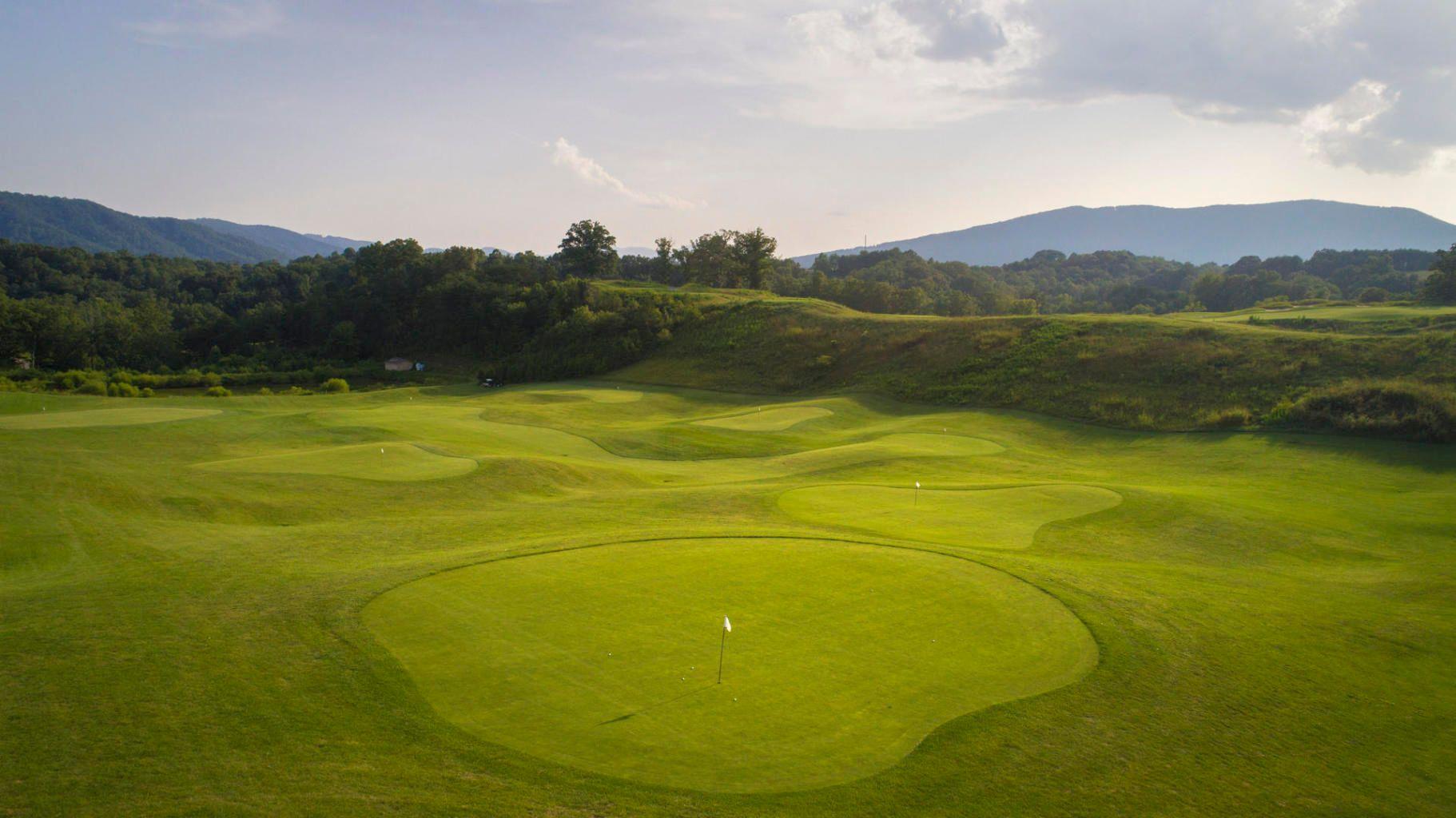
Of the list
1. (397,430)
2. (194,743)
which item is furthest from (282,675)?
(397,430)

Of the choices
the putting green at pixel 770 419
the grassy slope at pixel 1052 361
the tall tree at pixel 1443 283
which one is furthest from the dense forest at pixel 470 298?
the putting green at pixel 770 419

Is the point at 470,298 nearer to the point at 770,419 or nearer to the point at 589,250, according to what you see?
the point at 589,250

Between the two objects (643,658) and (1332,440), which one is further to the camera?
(1332,440)

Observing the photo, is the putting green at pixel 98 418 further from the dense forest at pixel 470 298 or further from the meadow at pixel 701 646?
the dense forest at pixel 470 298

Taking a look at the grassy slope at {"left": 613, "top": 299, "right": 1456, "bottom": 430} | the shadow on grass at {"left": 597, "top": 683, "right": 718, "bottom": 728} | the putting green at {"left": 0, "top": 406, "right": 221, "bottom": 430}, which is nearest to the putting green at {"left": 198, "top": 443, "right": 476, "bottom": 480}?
the putting green at {"left": 0, "top": 406, "right": 221, "bottom": 430}

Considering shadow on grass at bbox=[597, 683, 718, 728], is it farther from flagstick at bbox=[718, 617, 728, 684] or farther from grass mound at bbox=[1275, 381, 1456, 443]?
grass mound at bbox=[1275, 381, 1456, 443]

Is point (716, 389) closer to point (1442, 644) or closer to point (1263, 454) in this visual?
point (1263, 454)

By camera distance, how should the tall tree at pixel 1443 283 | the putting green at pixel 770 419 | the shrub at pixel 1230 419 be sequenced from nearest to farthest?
the shrub at pixel 1230 419 → the putting green at pixel 770 419 → the tall tree at pixel 1443 283
